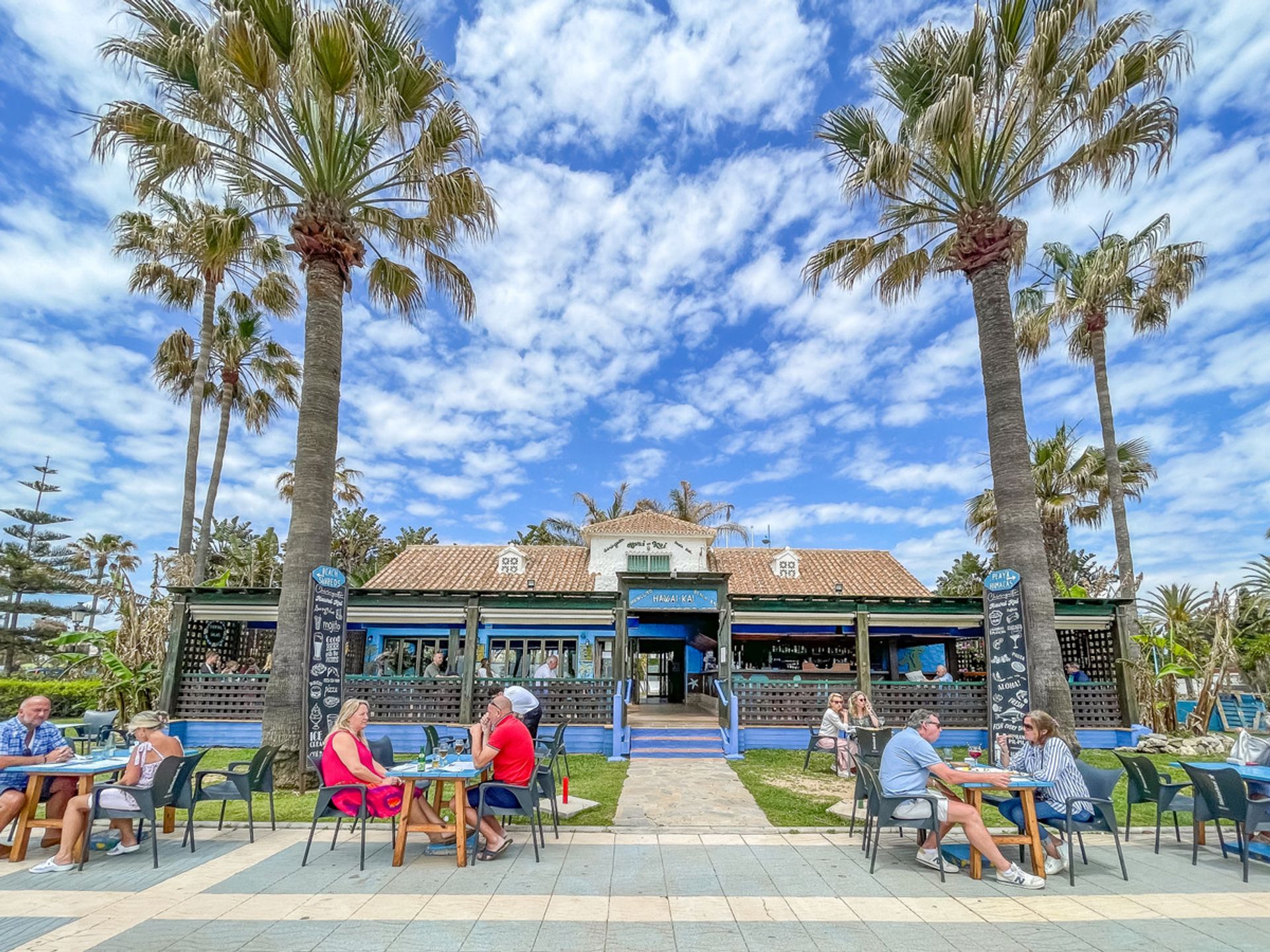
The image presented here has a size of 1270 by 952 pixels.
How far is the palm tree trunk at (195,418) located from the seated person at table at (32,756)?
13121 mm

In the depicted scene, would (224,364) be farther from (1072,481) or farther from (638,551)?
(1072,481)

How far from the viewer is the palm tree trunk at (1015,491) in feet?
31.4

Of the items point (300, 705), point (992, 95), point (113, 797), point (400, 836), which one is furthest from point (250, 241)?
point (992, 95)

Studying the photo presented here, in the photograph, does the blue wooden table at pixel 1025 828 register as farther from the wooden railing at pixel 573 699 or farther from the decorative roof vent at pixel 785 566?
the decorative roof vent at pixel 785 566

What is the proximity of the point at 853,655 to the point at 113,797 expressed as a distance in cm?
1918

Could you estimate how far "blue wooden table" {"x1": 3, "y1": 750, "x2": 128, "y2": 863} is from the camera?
235 inches

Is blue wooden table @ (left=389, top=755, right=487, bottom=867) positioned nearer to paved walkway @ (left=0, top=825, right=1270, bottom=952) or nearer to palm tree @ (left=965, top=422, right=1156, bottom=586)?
paved walkway @ (left=0, top=825, right=1270, bottom=952)

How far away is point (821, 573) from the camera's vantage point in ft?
78.0

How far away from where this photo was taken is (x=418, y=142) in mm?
10273

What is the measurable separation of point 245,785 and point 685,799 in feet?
16.7

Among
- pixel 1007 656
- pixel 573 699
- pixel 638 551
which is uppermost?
pixel 638 551

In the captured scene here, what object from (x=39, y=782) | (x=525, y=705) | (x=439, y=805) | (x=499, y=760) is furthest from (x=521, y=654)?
(x=39, y=782)

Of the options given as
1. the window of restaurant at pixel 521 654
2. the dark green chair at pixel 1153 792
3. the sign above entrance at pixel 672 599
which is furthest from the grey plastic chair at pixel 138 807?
the window of restaurant at pixel 521 654

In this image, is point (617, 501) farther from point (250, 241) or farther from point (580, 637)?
point (250, 241)
